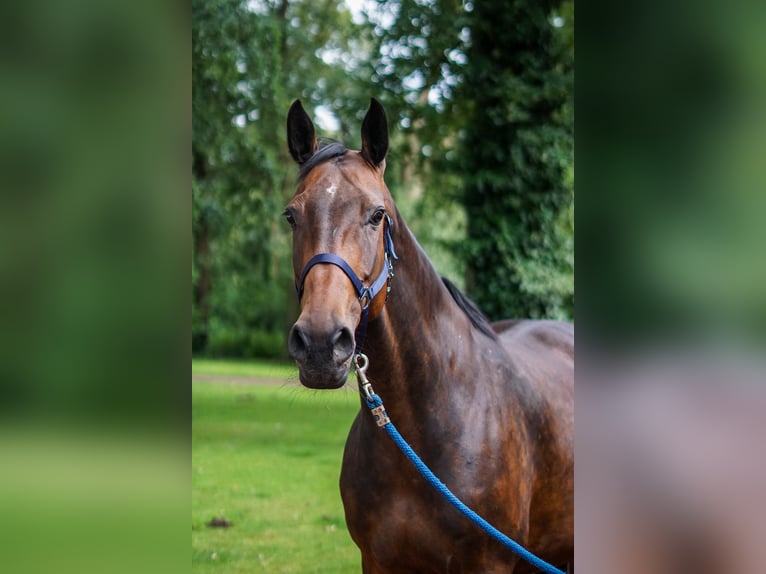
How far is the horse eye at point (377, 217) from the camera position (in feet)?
8.73

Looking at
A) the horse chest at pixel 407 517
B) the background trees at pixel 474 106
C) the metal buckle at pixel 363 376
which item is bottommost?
the horse chest at pixel 407 517

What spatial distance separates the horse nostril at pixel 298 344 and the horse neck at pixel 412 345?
0.55 meters

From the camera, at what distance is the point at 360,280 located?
8.35 ft

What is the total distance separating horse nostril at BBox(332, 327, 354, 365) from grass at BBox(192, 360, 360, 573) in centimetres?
30

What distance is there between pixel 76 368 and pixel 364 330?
1667mm

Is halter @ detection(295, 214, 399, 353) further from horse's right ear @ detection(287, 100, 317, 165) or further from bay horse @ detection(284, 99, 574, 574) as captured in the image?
horse's right ear @ detection(287, 100, 317, 165)

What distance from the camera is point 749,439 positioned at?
0.87m

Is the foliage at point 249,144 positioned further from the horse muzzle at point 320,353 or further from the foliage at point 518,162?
the horse muzzle at point 320,353

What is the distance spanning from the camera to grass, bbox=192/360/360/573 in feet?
18.8

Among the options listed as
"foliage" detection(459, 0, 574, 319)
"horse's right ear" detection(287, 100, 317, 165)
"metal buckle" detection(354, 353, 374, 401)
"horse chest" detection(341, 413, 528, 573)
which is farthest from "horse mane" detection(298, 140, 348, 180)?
"foliage" detection(459, 0, 574, 319)

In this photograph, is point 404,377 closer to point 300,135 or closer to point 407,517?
Answer: point 407,517

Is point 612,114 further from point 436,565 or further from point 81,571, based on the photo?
point 436,565

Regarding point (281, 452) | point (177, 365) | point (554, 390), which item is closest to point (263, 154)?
point (281, 452)

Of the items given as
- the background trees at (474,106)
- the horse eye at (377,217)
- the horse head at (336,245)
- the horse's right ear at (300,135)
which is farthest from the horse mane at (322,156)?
the background trees at (474,106)
